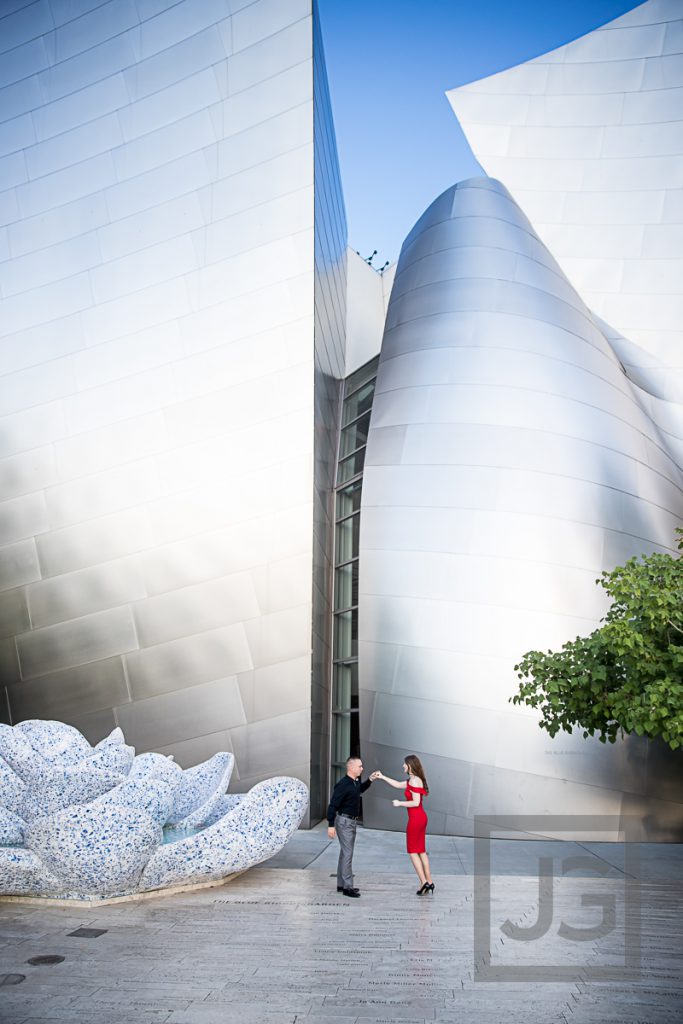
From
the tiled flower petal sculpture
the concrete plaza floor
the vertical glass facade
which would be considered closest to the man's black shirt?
the tiled flower petal sculpture

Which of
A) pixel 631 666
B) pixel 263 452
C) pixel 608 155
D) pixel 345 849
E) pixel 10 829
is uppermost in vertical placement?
pixel 608 155

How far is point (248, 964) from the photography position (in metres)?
6.28

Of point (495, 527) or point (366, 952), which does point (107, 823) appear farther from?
point (495, 527)

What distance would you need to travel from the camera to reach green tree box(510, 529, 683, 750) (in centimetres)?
976

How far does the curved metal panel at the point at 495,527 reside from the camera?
13.2 meters

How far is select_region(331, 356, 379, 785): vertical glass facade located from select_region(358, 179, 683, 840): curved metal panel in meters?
2.32

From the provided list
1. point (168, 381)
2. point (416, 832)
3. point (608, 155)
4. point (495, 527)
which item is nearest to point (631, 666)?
point (416, 832)

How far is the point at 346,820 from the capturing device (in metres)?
9.47

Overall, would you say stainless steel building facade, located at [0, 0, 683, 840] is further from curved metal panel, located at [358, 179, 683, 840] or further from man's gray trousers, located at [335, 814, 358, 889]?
man's gray trousers, located at [335, 814, 358, 889]

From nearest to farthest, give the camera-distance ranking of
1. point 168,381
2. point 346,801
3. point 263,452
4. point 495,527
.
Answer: point 346,801, point 495,527, point 263,452, point 168,381

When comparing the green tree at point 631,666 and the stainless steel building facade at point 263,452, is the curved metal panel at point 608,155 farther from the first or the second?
the green tree at point 631,666

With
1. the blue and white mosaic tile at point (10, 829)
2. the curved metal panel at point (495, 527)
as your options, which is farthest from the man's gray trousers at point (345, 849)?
the curved metal panel at point (495, 527)

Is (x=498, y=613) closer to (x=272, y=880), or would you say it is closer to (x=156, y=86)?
(x=272, y=880)

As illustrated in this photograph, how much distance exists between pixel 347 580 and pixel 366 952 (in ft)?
36.8
